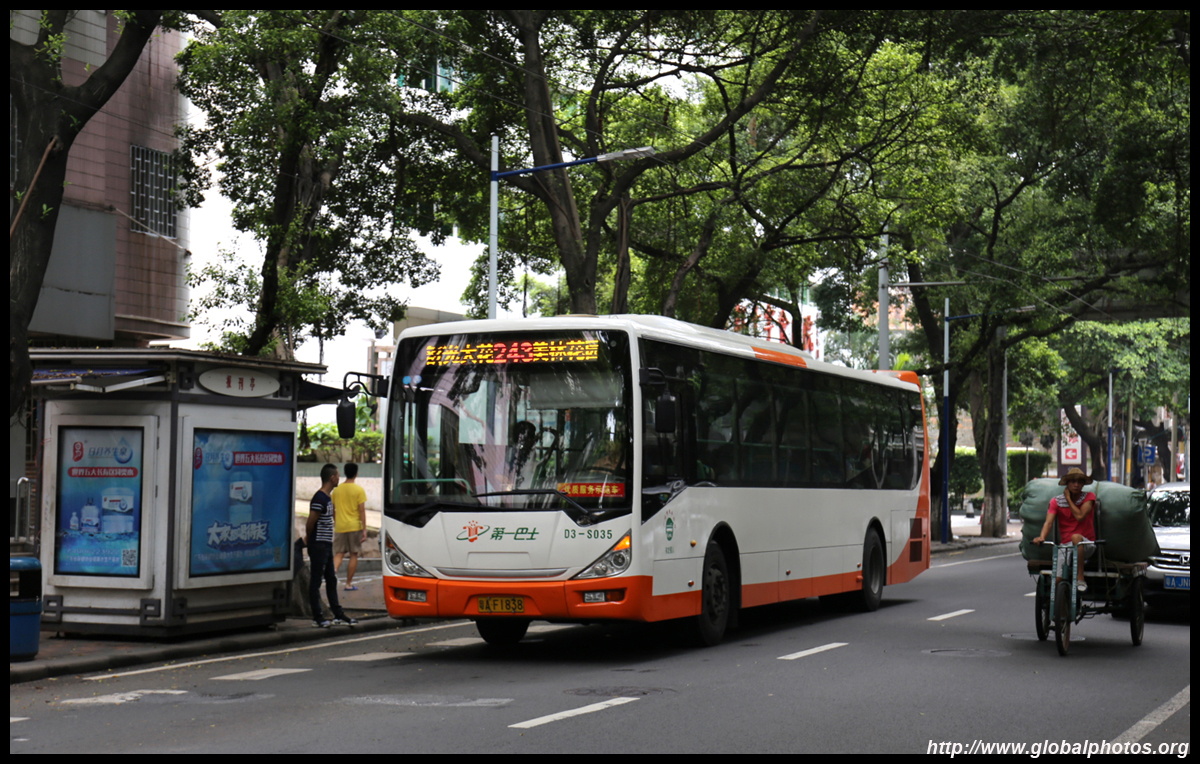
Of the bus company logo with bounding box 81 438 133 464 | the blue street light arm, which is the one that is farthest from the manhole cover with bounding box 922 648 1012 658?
the blue street light arm

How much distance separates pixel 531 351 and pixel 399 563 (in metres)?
2.28

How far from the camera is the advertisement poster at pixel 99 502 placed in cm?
1292

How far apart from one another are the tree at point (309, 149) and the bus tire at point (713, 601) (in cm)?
729

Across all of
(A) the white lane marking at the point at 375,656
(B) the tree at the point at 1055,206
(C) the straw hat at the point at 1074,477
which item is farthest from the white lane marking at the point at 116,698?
(B) the tree at the point at 1055,206

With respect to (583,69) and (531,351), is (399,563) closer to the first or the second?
(531,351)

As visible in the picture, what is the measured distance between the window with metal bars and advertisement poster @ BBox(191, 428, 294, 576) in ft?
34.0

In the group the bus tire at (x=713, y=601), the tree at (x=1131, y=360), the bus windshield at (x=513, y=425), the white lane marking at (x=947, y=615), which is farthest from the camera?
the tree at (x=1131, y=360)

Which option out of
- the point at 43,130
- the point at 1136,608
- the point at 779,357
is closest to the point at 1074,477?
the point at 1136,608

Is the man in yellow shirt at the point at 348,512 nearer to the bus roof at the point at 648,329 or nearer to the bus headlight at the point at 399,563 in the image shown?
the bus headlight at the point at 399,563

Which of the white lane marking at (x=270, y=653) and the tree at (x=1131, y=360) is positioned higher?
the tree at (x=1131, y=360)

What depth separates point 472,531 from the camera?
38.4 ft

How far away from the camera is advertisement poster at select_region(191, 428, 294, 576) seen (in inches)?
518

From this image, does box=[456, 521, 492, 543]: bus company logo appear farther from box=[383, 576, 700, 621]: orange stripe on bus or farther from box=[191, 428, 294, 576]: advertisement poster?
box=[191, 428, 294, 576]: advertisement poster

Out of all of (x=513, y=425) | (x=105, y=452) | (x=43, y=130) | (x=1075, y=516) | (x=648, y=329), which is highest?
(x=43, y=130)
